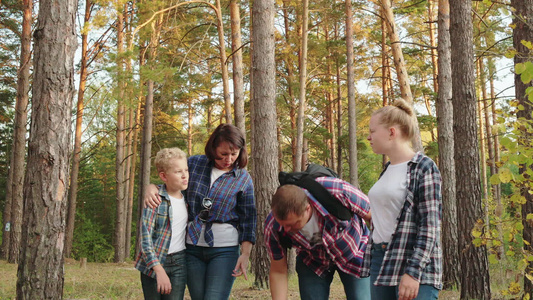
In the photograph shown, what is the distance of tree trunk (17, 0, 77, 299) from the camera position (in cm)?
467

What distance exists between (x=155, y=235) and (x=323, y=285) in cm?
114

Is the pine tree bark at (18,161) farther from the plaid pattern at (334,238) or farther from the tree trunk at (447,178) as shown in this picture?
the plaid pattern at (334,238)

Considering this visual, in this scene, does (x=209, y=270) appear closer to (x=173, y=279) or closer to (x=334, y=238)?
(x=173, y=279)

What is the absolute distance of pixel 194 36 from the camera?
56.5 feet

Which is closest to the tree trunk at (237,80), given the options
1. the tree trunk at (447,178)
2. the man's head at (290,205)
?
the tree trunk at (447,178)

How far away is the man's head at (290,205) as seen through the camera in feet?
8.70

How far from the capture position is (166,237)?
3.21m

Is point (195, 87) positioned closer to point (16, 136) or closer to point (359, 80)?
point (16, 136)

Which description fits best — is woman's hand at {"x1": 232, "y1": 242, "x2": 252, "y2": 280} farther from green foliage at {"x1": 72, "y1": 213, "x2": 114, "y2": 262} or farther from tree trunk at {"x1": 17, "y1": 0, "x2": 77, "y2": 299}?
green foliage at {"x1": 72, "y1": 213, "x2": 114, "y2": 262}

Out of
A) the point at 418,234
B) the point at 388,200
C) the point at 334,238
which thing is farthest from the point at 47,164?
the point at 418,234

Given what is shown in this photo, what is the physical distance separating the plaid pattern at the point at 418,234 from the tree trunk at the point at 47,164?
343cm

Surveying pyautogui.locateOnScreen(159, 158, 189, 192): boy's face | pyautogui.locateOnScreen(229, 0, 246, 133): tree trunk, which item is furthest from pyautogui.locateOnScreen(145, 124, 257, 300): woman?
pyautogui.locateOnScreen(229, 0, 246, 133): tree trunk

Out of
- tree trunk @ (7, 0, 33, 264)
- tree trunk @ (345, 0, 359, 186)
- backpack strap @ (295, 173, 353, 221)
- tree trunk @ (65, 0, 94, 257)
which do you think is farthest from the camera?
tree trunk @ (345, 0, 359, 186)

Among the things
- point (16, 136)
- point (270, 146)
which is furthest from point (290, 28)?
point (270, 146)
